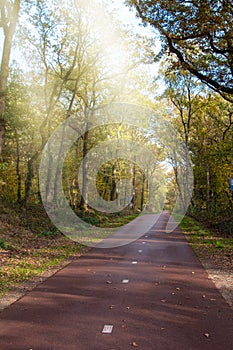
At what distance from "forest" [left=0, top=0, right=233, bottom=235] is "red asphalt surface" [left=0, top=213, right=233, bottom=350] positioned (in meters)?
5.81

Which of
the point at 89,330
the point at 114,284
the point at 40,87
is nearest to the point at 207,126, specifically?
the point at 40,87

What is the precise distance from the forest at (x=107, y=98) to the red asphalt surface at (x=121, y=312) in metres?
5.81

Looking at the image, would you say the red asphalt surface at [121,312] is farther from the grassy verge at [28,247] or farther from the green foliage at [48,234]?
the green foliage at [48,234]

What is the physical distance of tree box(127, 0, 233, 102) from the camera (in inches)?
448

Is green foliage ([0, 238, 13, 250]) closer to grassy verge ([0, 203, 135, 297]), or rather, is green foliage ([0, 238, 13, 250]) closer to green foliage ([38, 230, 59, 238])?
grassy verge ([0, 203, 135, 297])

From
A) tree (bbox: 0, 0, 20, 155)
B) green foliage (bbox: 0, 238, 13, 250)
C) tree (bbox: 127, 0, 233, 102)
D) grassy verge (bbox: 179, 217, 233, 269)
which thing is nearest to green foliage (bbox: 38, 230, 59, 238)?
green foliage (bbox: 0, 238, 13, 250)

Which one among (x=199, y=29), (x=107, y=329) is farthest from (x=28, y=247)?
(x=199, y=29)

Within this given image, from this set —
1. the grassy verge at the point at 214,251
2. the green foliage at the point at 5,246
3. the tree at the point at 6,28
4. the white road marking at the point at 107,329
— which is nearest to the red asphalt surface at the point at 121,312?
the white road marking at the point at 107,329

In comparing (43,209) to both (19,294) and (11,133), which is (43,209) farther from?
(19,294)

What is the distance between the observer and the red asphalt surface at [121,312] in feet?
16.5

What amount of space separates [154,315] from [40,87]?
69.7ft

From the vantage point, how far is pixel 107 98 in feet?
93.1

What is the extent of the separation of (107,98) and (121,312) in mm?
23766

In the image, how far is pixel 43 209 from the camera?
82.9ft
